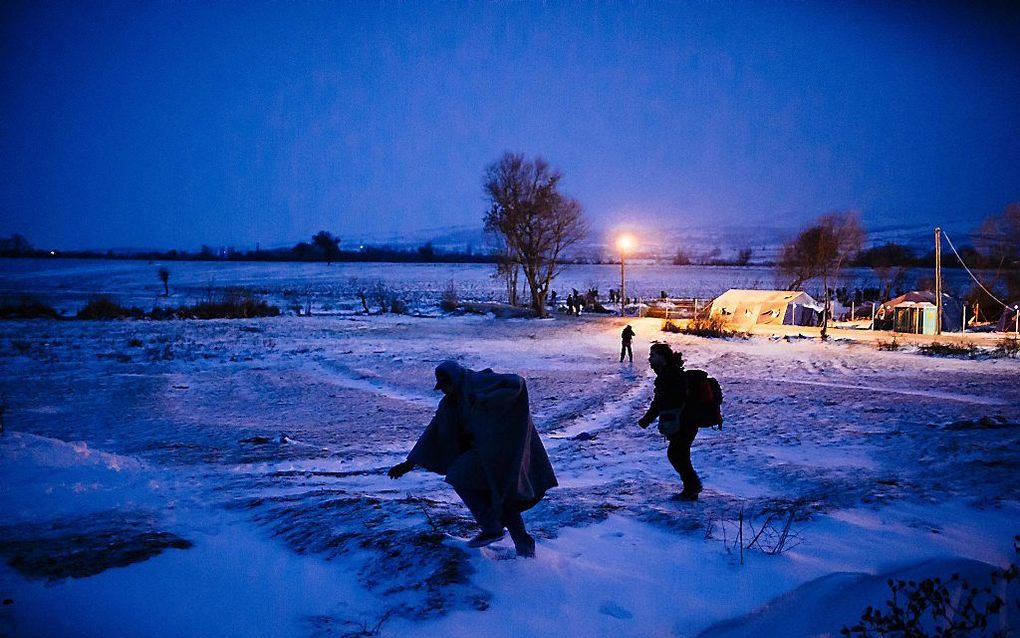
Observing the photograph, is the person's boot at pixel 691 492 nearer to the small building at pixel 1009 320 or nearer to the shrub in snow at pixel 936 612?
the shrub in snow at pixel 936 612

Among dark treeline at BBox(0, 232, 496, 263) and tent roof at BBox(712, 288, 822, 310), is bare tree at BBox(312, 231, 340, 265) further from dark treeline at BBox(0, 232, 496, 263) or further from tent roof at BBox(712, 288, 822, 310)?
tent roof at BBox(712, 288, 822, 310)

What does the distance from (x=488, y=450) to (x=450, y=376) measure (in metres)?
0.53

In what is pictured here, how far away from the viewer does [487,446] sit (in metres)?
3.99

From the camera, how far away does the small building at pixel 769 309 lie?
2900cm

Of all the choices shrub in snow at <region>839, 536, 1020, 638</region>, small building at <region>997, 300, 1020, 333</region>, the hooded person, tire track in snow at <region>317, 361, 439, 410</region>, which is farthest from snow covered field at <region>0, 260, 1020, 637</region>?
small building at <region>997, 300, 1020, 333</region>

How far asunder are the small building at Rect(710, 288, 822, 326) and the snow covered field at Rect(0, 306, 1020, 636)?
51.9ft

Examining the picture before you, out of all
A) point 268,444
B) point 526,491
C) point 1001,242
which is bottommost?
point 268,444

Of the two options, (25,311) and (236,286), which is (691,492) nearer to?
(25,311)

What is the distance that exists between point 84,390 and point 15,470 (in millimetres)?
6898

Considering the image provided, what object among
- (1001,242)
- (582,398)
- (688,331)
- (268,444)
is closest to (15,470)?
(268,444)

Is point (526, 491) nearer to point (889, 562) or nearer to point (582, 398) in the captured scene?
point (889, 562)

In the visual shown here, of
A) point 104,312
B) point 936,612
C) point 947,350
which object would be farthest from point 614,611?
point 104,312

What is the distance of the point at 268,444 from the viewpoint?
28.3ft

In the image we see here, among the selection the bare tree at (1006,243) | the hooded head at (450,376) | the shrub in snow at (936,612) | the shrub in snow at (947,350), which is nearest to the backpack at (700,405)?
the shrub in snow at (936,612)
